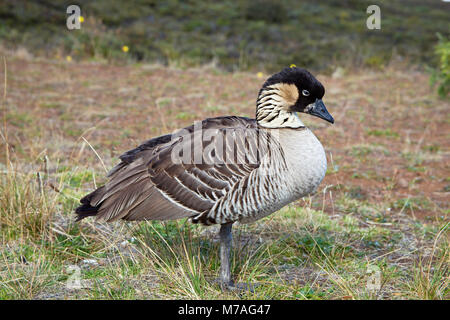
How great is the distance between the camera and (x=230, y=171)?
3.74m

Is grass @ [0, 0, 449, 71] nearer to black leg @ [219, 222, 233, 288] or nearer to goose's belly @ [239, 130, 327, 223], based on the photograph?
black leg @ [219, 222, 233, 288]

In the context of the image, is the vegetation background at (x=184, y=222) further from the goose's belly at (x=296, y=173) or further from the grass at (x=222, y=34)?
the goose's belly at (x=296, y=173)

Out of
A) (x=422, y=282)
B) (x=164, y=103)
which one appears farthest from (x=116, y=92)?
(x=422, y=282)

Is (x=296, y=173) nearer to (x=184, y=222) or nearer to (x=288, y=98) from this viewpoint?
(x=288, y=98)

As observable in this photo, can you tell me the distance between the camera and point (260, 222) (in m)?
5.55

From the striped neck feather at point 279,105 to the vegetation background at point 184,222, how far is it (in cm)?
134

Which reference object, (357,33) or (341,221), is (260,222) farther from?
(357,33)

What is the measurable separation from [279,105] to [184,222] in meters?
1.91

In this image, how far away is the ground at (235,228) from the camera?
4.02 m

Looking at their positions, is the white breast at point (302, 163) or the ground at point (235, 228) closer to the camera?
the white breast at point (302, 163)

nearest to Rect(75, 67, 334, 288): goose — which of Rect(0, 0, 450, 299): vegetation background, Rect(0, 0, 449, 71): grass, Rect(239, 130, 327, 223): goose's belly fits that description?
Rect(239, 130, 327, 223): goose's belly

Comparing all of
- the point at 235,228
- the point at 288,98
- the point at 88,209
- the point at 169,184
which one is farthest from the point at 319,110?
the point at 88,209

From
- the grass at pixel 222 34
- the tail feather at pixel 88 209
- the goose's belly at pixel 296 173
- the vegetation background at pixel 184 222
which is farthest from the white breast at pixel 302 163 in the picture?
the grass at pixel 222 34
